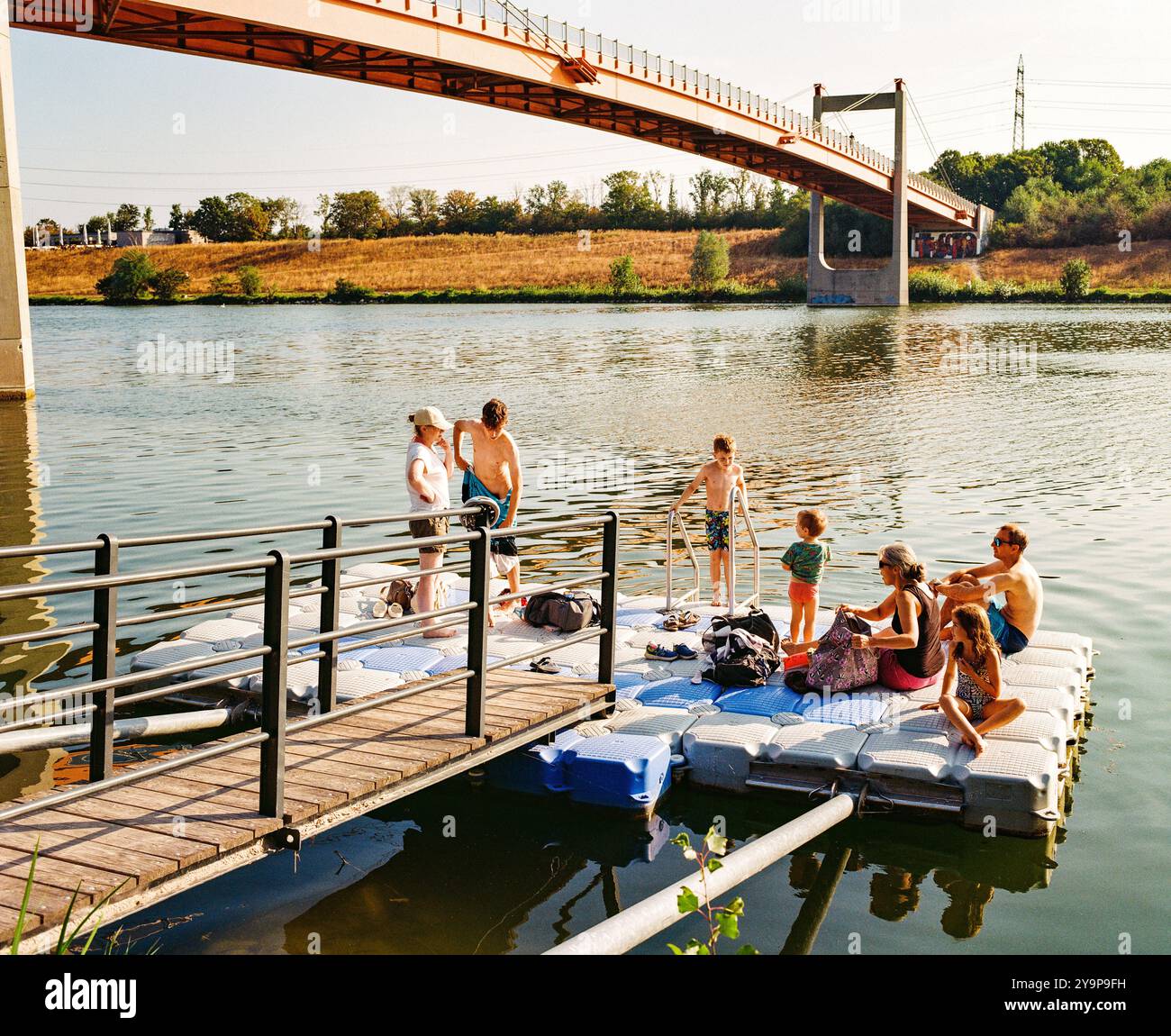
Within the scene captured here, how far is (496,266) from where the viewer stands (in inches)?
4038

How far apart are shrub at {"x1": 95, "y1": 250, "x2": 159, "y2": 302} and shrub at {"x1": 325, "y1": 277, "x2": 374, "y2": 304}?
50.3ft

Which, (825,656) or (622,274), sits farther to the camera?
(622,274)

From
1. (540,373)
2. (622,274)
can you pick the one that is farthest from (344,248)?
(540,373)

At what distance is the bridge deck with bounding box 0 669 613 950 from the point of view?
13.5 ft

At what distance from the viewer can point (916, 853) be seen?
6234 mm

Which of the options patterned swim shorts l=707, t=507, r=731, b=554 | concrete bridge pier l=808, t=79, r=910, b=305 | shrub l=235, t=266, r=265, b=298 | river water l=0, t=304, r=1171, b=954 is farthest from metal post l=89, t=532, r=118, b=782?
shrub l=235, t=266, r=265, b=298

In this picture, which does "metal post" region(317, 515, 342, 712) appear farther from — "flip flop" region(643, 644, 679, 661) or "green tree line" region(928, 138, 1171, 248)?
"green tree line" region(928, 138, 1171, 248)

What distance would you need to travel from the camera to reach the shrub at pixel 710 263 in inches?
3836

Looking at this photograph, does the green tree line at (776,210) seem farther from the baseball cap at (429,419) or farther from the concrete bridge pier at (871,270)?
the baseball cap at (429,419)

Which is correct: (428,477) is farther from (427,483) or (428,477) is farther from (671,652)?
(671,652)

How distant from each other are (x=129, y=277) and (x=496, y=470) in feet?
335
